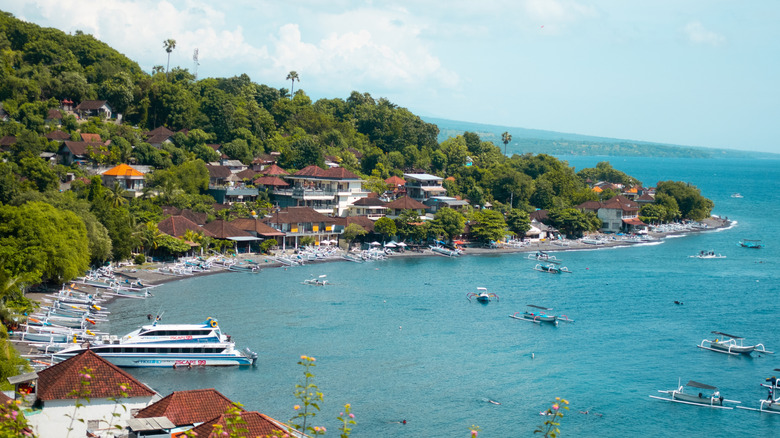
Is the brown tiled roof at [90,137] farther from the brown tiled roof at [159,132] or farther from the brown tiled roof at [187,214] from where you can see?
the brown tiled roof at [187,214]

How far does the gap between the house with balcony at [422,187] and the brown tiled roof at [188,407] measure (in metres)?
62.0

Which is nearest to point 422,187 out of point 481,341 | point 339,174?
point 339,174

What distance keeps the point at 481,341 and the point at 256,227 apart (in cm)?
2984

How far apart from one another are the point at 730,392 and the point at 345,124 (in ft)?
242

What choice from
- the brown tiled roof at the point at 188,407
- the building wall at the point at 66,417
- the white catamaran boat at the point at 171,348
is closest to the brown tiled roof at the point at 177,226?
the white catamaran boat at the point at 171,348

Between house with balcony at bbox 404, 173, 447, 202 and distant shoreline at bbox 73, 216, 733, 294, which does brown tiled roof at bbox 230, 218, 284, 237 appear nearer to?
distant shoreline at bbox 73, 216, 733, 294

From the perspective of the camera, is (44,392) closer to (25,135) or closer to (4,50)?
(25,135)

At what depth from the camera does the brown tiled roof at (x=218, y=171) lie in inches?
2955

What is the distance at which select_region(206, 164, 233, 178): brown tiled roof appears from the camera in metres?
75.1

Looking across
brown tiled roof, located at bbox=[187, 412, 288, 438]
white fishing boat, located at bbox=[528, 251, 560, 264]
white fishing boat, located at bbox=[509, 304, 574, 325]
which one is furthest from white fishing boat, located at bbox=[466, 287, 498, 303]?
brown tiled roof, located at bbox=[187, 412, 288, 438]

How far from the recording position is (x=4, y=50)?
85.8 metres

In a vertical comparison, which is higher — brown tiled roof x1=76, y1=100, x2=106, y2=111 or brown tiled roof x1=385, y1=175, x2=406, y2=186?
brown tiled roof x1=76, y1=100, x2=106, y2=111

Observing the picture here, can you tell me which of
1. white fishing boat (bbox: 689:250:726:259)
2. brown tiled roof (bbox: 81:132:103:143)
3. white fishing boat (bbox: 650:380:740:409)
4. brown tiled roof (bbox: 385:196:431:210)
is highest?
brown tiled roof (bbox: 81:132:103:143)

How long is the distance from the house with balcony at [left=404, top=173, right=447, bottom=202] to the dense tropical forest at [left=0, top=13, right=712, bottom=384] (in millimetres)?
1885
